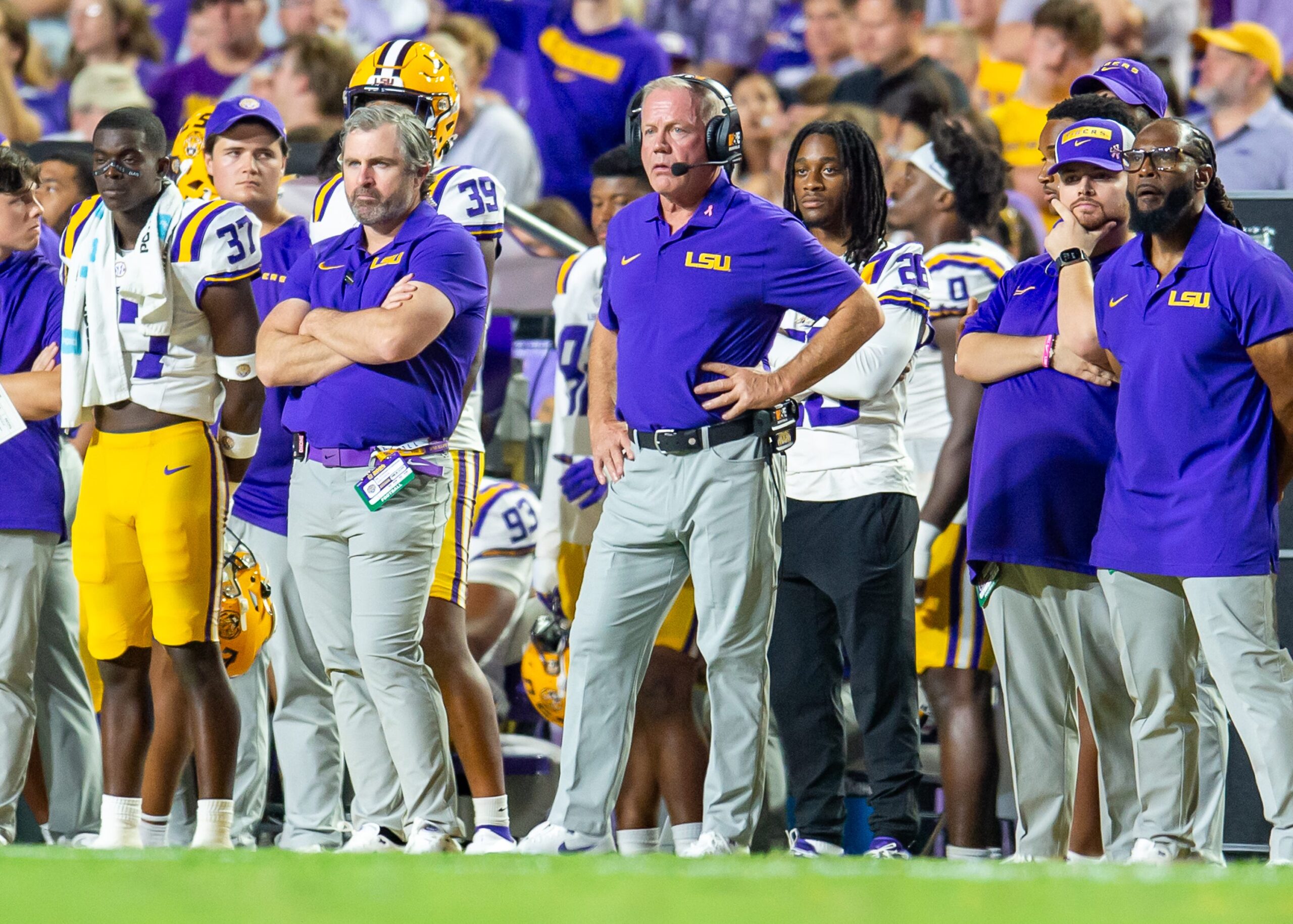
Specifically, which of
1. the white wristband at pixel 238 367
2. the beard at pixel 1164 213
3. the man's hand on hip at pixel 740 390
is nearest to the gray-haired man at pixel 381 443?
the white wristband at pixel 238 367

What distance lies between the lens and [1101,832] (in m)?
5.21

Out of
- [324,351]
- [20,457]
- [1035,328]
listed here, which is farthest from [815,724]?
[20,457]

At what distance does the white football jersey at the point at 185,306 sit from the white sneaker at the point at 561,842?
152 cm

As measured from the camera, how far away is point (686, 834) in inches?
218

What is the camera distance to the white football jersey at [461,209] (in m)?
5.71

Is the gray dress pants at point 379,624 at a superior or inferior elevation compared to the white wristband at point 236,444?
inferior

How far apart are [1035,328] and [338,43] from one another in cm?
668

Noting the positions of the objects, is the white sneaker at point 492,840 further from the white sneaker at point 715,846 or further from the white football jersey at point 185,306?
the white football jersey at point 185,306

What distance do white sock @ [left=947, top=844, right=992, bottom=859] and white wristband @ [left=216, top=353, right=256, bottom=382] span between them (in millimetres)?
2453

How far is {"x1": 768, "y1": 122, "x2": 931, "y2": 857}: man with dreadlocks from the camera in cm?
547

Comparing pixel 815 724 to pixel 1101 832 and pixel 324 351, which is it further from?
pixel 324 351

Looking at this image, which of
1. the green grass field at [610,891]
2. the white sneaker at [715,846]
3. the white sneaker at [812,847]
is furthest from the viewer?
the white sneaker at [812,847]

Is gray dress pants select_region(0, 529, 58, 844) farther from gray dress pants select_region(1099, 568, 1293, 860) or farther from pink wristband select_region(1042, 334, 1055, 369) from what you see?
gray dress pants select_region(1099, 568, 1293, 860)

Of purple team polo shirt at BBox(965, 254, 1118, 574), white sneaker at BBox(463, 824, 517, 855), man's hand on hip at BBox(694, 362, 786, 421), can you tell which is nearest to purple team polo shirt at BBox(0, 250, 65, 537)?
white sneaker at BBox(463, 824, 517, 855)
